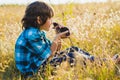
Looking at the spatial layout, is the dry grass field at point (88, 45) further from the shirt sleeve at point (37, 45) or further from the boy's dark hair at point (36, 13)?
the boy's dark hair at point (36, 13)

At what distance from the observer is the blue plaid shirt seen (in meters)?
4.02

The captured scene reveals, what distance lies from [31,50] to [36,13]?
36 cm

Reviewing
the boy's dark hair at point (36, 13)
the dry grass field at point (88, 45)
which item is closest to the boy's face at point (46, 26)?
the boy's dark hair at point (36, 13)

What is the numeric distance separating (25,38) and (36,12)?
0.90ft

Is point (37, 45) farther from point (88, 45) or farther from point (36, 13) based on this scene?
point (88, 45)

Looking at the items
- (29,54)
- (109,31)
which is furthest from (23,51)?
(109,31)

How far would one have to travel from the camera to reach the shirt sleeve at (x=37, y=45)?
13.1 ft

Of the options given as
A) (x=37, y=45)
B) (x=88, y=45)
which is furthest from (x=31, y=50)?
(x=88, y=45)

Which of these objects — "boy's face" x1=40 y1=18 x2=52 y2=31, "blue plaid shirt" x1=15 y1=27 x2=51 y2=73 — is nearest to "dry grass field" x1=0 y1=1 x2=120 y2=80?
"blue plaid shirt" x1=15 y1=27 x2=51 y2=73

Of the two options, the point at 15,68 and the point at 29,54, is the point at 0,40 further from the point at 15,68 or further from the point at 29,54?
the point at 29,54

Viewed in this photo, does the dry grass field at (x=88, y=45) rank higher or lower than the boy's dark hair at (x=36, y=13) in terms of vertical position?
lower

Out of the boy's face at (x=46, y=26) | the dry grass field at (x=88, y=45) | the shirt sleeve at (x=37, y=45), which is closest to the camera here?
the dry grass field at (x=88, y=45)

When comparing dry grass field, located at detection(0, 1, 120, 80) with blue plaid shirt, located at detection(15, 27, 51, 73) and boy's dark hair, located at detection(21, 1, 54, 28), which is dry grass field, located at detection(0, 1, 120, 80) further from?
boy's dark hair, located at detection(21, 1, 54, 28)

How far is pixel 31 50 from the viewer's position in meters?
4.06
